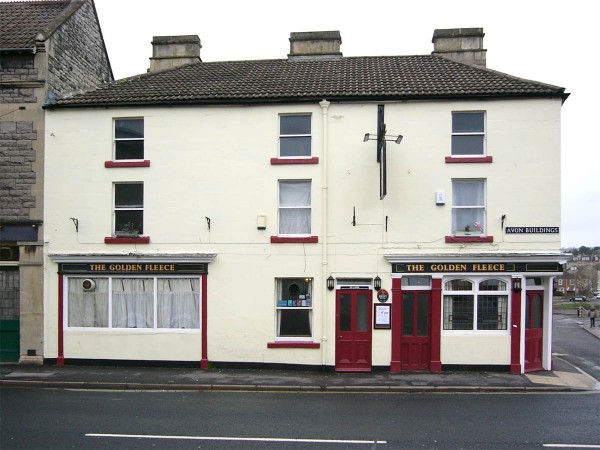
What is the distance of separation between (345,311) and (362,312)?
0.51m

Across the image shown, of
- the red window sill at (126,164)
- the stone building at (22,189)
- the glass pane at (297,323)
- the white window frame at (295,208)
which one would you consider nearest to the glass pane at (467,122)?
the white window frame at (295,208)

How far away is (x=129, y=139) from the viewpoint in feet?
57.1

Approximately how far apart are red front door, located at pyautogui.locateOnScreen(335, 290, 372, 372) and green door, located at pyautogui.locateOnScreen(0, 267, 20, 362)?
10.2 meters

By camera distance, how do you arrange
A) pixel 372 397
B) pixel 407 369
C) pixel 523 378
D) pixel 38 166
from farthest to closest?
pixel 38 166 → pixel 407 369 → pixel 523 378 → pixel 372 397

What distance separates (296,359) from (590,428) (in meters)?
8.23

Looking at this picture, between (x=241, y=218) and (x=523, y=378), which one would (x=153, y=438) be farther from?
(x=523, y=378)

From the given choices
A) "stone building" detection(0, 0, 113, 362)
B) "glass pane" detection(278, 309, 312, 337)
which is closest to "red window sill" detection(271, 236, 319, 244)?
"glass pane" detection(278, 309, 312, 337)

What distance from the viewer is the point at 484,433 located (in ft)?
34.1

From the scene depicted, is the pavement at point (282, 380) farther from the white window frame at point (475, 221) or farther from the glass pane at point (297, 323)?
the white window frame at point (475, 221)

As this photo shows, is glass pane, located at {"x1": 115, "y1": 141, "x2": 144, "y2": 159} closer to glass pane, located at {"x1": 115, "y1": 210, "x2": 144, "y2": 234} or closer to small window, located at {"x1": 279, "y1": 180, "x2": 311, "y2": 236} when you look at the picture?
glass pane, located at {"x1": 115, "y1": 210, "x2": 144, "y2": 234}

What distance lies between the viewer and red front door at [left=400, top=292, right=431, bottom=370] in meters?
16.4

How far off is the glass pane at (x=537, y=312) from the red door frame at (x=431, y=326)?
10.1 ft

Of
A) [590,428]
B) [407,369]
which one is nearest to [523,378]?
[407,369]

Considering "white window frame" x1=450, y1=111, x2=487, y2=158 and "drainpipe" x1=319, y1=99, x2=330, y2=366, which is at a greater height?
"white window frame" x1=450, y1=111, x2=487, y2=158
